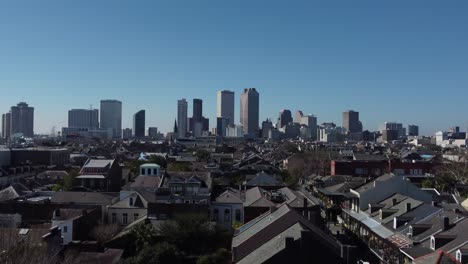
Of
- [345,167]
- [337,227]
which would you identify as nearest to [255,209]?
[337,227]

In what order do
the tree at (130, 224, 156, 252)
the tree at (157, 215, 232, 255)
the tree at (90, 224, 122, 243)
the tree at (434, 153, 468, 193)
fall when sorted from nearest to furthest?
1. the tree at (130, 224, 156, 252)
2. the tree at (157, 215, 232, 255)
3. the tree at (90, 224, 122, 243)
4. the tree at (434, 153, 468, 193)

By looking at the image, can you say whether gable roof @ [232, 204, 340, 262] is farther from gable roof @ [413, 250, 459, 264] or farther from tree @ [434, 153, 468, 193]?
tree @ [434, 153, 468, 193]

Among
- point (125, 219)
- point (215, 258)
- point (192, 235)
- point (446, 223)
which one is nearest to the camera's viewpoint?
point (446, 223)

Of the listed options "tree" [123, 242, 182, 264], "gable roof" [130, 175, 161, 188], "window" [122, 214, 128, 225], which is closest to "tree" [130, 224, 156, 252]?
"tree" [123, 242, 182, 264]

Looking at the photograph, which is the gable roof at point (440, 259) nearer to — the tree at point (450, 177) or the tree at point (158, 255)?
the tree at point (158, 255)

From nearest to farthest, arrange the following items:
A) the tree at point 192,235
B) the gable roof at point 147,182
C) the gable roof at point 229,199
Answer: the tree at point 192,235
the gable roof at point 229,199
the gable roof at point 147,182

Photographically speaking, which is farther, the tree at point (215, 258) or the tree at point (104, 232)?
the tree at point (104, 232)

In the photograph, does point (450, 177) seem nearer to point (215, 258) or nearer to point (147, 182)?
point (147, 182)

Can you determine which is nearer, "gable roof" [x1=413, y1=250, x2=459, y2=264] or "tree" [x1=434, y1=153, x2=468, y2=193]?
"gable roof" [x1=413, y1=250, x2=459, y2=264]

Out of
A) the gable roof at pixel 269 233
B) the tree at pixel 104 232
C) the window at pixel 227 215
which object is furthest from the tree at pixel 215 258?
the window at pixel 227 215

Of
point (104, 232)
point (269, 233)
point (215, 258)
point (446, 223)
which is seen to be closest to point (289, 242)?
point (269, 233)

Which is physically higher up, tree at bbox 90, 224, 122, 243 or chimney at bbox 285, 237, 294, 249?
chimney at bbox 285, 237, 294, 249

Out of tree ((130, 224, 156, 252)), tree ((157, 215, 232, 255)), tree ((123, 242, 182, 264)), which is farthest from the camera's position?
tree ((157, 215, 232, 255))
